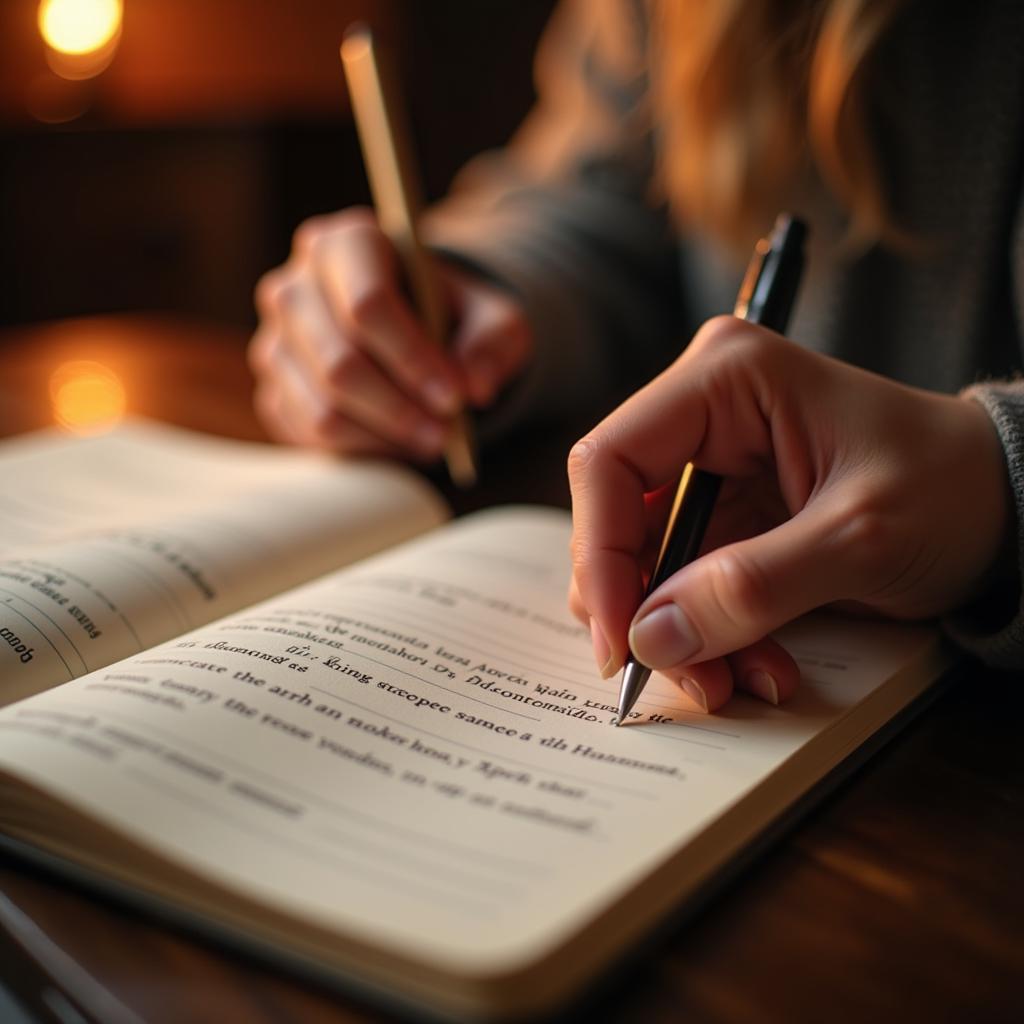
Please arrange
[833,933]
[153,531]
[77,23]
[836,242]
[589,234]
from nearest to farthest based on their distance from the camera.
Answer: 1. [833,933]
2. [153,531]
3. [836,242]
4. [589,234]
5. [77,23]

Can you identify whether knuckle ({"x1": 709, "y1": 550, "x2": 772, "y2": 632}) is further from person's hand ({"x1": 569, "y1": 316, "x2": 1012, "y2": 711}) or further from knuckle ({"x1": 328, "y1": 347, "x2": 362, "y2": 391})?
knuckle ({"x1": 328, "y1": 347, "x2": 362, "y2": 391})

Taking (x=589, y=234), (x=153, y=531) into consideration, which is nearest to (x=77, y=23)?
(x=589, y=234)

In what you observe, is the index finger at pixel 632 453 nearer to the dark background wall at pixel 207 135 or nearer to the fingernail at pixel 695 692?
the fingernail at pixel 695 692

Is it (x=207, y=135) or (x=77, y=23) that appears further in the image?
(x=207, y=135)

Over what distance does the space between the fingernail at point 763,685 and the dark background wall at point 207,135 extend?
2080mm

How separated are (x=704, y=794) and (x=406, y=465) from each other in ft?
1.40

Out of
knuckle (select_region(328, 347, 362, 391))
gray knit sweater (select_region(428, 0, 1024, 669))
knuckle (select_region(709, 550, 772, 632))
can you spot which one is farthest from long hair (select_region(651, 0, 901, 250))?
knuckle (select_region(709, 550, 772, 632))

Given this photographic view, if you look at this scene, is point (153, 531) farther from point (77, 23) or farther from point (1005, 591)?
point (77, 23)

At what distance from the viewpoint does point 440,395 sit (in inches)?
23.7

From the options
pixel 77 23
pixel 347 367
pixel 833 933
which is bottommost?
pixel 833 933

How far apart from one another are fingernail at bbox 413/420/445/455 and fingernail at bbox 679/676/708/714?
31cm

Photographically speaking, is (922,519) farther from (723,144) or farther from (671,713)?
(723,144)

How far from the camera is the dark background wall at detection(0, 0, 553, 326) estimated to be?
2.13 m

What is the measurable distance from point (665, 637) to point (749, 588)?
30 millimetres
